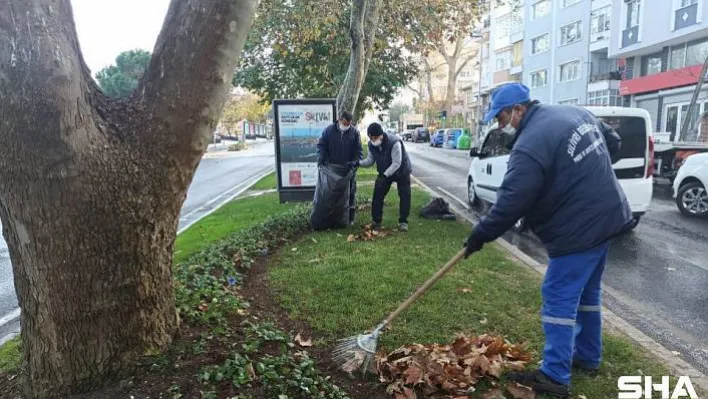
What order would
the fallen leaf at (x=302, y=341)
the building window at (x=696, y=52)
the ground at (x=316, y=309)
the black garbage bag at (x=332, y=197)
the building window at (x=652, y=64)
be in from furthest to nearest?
1. the building window at (x=652, y=64)
2. the building window at (x=696, y=52)
3. the black garbage bag at (x=332, y=197)
4. the fallen leaf at (x=302, y=341)
5. the ground at (x=316, y=309)

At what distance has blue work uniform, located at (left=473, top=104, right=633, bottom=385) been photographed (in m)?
3.14

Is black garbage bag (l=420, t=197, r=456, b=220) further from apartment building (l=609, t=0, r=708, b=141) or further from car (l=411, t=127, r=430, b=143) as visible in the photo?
car (l=411, t=127, r=430, b=143)

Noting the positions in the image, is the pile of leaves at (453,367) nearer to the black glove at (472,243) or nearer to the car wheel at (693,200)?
the black glove at (472,243)

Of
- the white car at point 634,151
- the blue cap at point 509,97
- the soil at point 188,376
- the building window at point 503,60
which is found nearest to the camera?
the soil at point 188,376

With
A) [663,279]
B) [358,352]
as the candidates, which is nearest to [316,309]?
[358,352]

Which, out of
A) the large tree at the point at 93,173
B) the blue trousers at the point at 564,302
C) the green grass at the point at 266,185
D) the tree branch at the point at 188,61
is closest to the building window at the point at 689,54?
the green grass at the point at 266,185

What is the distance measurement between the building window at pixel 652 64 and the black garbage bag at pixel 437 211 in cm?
2524

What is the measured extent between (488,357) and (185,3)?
9.36ft

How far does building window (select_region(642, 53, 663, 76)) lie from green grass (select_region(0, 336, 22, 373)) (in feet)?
105

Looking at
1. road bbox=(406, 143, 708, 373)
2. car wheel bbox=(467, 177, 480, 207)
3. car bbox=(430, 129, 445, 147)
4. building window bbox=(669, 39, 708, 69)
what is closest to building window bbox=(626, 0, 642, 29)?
building window bbox=(669, 39, 708, 69)

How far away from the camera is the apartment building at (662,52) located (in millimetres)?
25219

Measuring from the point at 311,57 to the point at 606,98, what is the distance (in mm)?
22706

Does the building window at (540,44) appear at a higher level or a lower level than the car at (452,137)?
higher
